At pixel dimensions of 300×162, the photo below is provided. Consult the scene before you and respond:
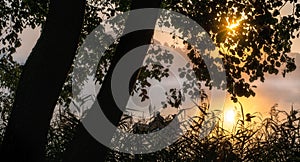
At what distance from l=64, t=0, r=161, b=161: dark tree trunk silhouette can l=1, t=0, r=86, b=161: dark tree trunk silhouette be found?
0.47 m

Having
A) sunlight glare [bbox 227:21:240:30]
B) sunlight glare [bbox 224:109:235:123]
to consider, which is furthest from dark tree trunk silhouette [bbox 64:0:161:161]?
sunlight glare [bbox 227:21:240:30]

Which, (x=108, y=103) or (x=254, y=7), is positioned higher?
(x=254, y=7)

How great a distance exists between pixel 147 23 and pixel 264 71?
4.95 meters

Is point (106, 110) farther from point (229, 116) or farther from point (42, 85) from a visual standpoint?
point (229, 116)

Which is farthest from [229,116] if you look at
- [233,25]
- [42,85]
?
[233,25]

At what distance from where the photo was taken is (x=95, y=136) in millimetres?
7559

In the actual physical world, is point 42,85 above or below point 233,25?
below

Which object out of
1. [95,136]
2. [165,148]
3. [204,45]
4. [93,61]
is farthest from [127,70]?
[93,61]

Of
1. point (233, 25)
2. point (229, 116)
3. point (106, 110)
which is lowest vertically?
point (106, 110)

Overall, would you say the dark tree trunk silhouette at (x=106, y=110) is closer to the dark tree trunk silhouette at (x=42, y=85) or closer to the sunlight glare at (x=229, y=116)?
the dark tree trunk silhouette at (x=42, y=85)

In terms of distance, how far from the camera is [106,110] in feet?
25.0

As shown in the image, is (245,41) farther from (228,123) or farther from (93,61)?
(93,61)

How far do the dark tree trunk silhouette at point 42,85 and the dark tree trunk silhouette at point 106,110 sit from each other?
1.55 feet

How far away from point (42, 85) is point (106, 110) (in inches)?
37.9
